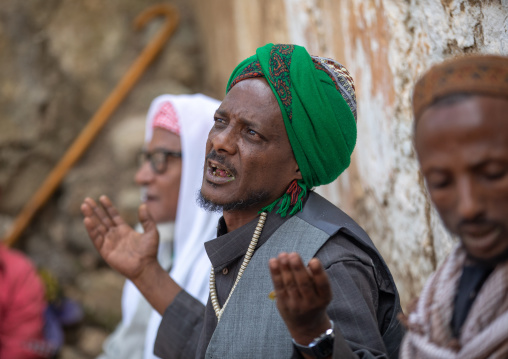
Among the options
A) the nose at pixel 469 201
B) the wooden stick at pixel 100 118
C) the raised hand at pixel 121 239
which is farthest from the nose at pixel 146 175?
the wooden stick at pixel 100 118

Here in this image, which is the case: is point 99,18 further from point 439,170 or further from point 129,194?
point 439,170

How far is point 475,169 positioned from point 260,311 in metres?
0.86

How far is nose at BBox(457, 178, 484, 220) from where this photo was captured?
1.16 metres

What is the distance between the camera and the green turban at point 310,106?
1944 millimetres

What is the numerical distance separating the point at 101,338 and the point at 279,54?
412 centimetres

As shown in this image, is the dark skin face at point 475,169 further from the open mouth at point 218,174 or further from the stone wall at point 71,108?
the stone wall at point 71,108

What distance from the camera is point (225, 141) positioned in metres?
1.98

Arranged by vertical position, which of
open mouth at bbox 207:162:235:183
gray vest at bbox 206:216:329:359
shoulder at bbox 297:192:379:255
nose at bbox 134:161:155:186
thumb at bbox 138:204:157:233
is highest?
nose at bbox 134:161:155:186

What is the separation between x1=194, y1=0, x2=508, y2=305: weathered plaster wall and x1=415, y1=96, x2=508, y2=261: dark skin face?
871mm

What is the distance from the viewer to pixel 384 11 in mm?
2684

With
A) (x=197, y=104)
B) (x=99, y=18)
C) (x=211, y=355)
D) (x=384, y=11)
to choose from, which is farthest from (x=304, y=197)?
(x=99, y=18)

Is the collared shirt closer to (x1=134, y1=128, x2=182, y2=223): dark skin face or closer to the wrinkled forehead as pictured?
the wrinkled forehead

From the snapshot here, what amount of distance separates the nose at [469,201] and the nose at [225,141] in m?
0.93

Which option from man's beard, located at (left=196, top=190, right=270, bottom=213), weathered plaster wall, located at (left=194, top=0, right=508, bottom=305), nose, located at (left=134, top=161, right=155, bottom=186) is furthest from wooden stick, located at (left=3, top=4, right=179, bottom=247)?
man's beard, located at (left=196, top=190, right=270, bottom=213)
